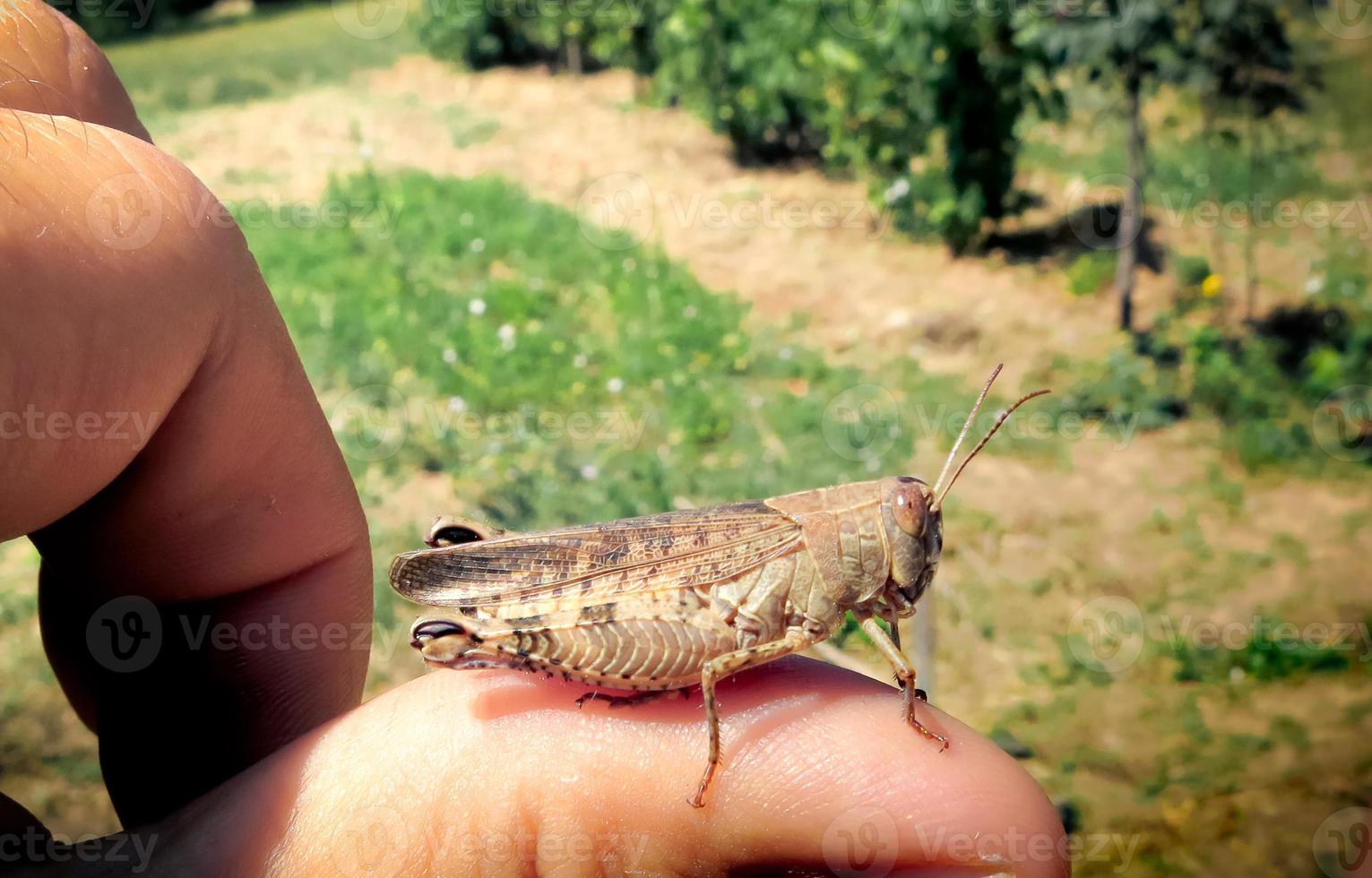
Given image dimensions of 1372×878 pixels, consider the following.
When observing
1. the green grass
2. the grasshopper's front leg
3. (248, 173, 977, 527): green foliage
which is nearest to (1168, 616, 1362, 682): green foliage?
(248, 173, 977, 527): green foliage

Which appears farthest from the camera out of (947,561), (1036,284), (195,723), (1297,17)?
(1297,17)

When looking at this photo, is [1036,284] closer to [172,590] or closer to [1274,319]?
[1274,319]

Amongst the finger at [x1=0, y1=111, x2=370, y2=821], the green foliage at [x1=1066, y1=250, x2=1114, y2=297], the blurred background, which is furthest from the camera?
the green foliage at [x1=1066, y1=250, x2=1114, y2=297]

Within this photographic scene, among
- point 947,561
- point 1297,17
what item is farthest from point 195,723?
point 1297,17

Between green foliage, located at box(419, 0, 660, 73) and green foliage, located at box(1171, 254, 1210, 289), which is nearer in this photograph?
green foliage, located at box(1171, 254, 1210, 289)

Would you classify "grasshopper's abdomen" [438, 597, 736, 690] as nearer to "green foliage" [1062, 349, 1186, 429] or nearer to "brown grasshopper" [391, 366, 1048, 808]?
"brown grasshopper" [391, 366, 1048, 808]

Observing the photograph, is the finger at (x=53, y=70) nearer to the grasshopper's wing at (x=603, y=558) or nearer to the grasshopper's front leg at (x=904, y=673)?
the grasshopper's wing at (x=603, y=558)

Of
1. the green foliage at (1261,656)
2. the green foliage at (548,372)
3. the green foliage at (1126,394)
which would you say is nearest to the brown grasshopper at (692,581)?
the green foliage at (548,372)
